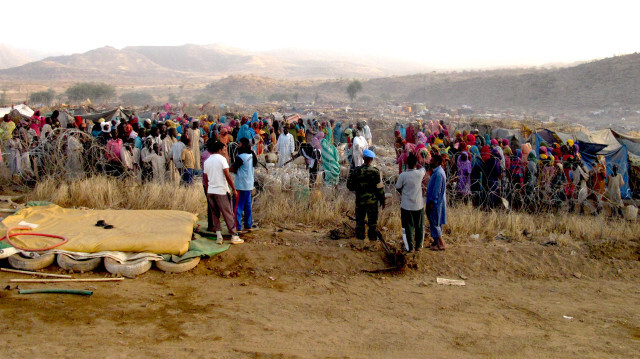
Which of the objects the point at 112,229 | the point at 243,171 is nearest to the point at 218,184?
the point at 243,171

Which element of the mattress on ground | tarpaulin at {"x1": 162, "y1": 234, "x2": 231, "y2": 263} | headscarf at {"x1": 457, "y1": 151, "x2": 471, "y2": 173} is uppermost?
headscarf at {"x1": 457, "y1": 151, "x2": 471, "y2": 173}

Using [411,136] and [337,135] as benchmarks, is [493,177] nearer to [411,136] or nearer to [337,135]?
[411,136]

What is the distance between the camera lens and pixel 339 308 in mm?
4770

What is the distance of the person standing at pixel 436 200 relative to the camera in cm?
596

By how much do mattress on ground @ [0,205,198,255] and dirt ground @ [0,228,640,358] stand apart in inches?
13.9

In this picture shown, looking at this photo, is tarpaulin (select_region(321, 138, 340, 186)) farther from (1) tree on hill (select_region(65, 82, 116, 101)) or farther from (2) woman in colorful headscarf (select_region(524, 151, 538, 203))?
(1) tree on hill (select_region(65, 82, 116, 101))

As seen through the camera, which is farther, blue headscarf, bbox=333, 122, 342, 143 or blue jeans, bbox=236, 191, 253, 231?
blue headscarf, bbox=333, 122, 342, 143

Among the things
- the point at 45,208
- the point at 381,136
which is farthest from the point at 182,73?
the point at 45,208

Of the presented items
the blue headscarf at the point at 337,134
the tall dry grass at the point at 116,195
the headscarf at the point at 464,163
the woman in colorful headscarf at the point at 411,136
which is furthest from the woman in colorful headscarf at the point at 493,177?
the blue headscarf at the point at 337,134

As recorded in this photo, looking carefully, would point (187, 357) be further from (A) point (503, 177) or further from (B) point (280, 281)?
(A) point (503, 177)

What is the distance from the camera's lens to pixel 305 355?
3729 mm

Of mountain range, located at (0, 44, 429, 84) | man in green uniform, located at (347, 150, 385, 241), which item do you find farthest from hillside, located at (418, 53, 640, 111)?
mountain range, located at (0, 44, 429, 84)

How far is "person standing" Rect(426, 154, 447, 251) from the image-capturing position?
5.96 m

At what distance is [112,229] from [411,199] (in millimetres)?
3827
